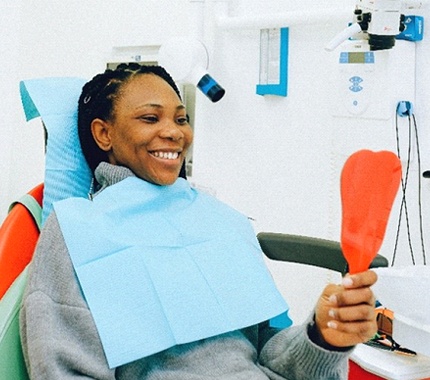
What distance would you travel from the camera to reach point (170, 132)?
1.38 metres

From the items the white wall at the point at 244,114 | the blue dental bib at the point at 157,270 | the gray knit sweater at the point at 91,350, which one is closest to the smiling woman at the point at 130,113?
the blue dental bib at the point at 157,270

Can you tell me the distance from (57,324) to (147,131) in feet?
1.49

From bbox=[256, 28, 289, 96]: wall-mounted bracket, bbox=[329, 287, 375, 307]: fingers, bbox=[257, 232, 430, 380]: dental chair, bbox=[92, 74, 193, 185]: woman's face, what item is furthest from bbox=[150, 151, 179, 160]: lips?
bbox=[256, 28, 289, 96]: wall-mounted bracket

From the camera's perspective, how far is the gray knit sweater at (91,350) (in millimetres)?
1112

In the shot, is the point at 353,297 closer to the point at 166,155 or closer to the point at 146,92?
the point at 166,155

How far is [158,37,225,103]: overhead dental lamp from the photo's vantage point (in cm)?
228

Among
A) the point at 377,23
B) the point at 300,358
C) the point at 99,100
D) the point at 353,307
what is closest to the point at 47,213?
the point at 99,100

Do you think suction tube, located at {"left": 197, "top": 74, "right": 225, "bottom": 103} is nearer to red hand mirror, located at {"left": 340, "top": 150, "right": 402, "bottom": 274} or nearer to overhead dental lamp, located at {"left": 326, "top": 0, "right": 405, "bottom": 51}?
overhead dental lamp, located at {"left": 326, "top": 0, "right": 405, "bottom": 51}

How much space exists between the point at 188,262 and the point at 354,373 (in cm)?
56

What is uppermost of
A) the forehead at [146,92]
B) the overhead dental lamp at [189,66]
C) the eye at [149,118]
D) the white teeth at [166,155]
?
the overhead dental lamp at [189,66]

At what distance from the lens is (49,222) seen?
1.27 metres

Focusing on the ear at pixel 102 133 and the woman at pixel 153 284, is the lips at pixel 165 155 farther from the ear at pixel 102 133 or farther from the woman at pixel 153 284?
the ear at pixel 102 133

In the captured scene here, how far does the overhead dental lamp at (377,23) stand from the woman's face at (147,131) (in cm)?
55

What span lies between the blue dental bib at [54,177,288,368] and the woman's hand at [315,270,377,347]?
295 mm
